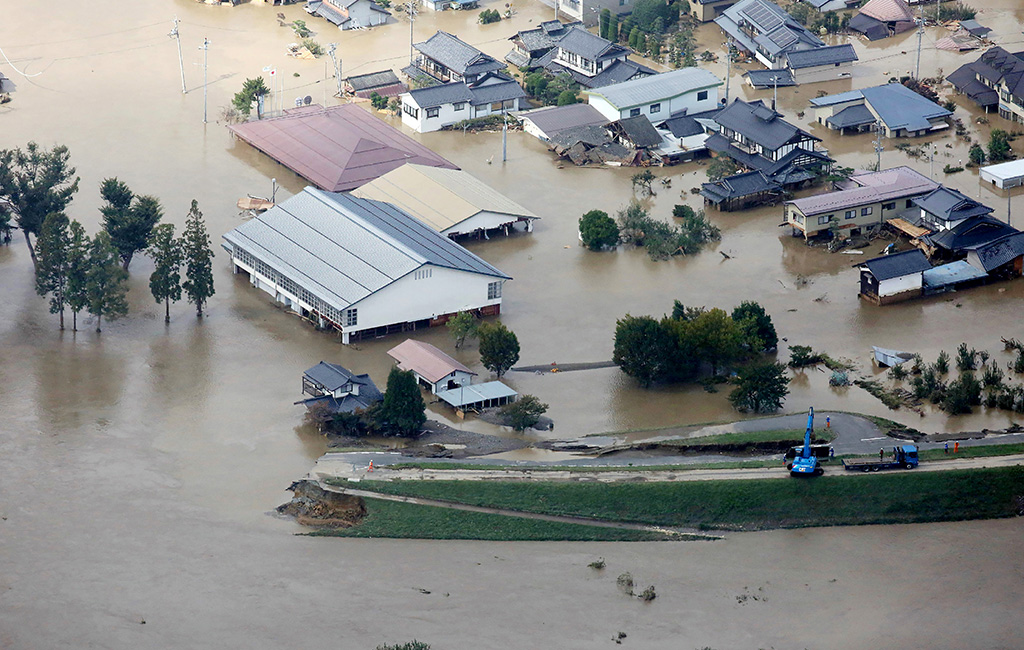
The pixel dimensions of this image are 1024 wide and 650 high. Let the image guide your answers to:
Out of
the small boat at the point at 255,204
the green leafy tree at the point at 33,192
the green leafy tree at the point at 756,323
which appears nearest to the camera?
the green leafy tree at the point at 756,323

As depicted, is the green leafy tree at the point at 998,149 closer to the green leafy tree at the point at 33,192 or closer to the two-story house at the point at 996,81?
the two-story house at the point at 996,81

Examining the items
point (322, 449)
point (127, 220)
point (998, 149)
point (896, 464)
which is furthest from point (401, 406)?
point (998, 149)

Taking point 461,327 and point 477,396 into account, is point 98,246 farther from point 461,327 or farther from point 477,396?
point 477,396

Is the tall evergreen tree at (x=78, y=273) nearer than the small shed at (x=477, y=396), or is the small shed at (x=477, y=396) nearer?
the small shed at (x=477, y=396)

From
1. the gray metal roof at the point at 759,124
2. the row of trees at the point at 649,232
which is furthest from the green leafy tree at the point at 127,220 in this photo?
the gray metal roof at the point at 759,124

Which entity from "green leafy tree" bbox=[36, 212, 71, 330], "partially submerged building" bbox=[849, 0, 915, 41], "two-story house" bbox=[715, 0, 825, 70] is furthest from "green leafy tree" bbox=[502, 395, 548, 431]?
"partially submerged building" bbox=[849, 0, 915, 41]

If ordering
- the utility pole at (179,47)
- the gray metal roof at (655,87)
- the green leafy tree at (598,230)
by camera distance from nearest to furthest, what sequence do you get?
1. the green leafy tree at (598,230)
2. the gray metal roof at (655,87)
3. the utility pole at (179,47)

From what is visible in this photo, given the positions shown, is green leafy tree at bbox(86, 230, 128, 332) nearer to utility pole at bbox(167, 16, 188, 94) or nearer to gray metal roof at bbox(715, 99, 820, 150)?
utility pole at bbox(167, 16, 188, 94)
